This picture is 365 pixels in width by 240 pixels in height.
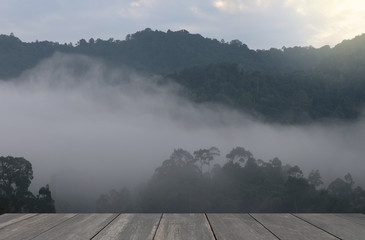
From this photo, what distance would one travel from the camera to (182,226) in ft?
10.4

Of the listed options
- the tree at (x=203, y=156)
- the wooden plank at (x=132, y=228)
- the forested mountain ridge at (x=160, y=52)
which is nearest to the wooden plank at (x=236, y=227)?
the wooden plank at (x=132, y=228)

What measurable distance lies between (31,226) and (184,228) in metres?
1.15

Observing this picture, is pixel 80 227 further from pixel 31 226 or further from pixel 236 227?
pixel 236 227

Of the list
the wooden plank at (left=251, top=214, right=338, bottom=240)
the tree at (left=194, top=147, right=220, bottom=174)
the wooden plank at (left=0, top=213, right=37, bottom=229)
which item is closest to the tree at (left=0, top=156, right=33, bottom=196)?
the tree at (left=194, top=147, right=220, bottom=174)

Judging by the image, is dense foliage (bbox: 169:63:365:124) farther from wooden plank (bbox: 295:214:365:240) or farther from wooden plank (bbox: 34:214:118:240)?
wooden plank (bbox: 34:214:118:240)

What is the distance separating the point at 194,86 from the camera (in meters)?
111

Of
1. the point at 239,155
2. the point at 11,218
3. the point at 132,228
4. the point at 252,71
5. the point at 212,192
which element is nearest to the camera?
the point at 132,228

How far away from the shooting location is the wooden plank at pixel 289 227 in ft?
9.35

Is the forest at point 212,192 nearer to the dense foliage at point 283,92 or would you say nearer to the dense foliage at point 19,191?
the dense foliage at point 19,191

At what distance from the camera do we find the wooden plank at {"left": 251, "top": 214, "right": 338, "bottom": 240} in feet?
9.35

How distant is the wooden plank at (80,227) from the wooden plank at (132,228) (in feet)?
0.23

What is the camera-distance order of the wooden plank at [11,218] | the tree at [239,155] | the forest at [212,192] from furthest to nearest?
the tree at [239,155] → the forest at [212,192] → the wooden plank at [11,218]

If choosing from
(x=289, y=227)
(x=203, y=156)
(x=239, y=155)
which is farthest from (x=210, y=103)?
(x=289, y=227)

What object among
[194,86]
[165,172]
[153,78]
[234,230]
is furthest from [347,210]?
[153,78]
